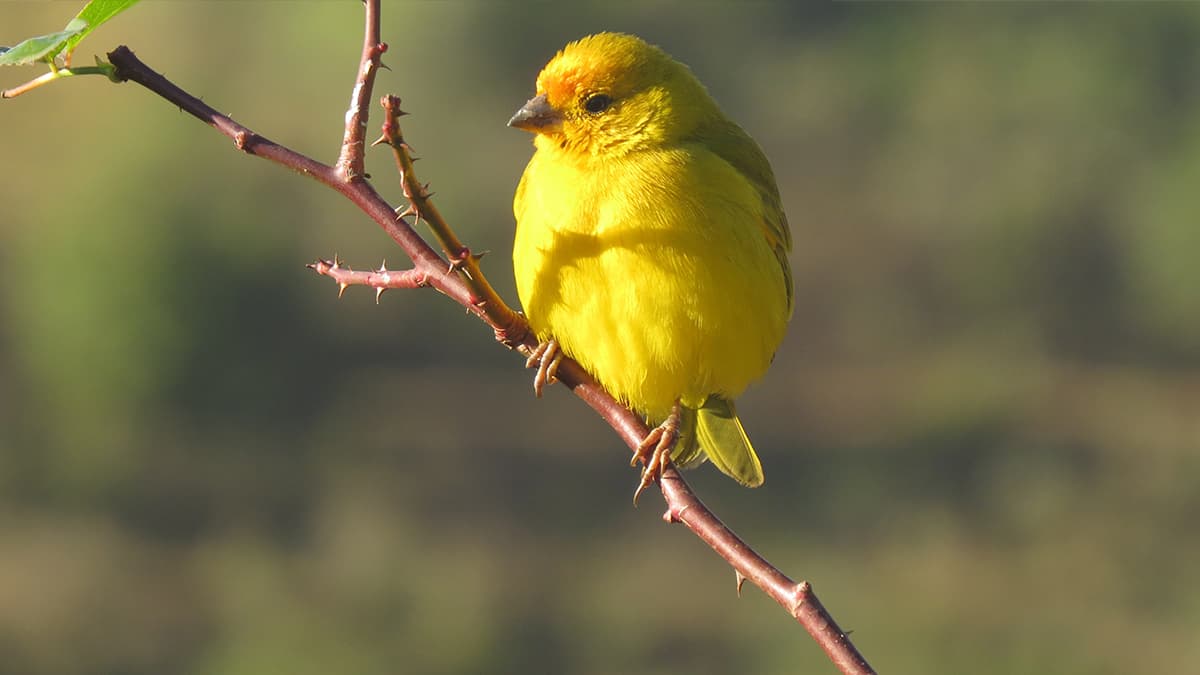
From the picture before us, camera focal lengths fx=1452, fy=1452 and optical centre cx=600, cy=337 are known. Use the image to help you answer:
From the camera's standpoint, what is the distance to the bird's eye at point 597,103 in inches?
116

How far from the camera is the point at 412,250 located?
6.22ft

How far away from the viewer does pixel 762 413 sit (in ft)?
72.4

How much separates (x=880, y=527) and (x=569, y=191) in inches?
789

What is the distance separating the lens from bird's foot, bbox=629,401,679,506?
255cm

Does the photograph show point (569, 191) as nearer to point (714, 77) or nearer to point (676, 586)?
point (676, 586)

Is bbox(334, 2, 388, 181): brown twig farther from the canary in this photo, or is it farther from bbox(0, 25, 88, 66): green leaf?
the canary

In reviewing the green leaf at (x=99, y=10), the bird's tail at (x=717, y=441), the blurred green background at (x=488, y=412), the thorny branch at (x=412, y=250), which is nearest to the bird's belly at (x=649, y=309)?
the bird's tail at (x=717, y=441)

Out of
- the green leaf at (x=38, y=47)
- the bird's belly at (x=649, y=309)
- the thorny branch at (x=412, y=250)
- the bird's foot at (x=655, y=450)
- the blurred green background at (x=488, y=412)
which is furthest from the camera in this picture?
the blurred green background at (x=488, y=412)

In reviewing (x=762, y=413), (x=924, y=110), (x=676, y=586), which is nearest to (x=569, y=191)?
(x=676, y=586)

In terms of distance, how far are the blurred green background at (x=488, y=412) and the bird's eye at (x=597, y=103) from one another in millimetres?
14497

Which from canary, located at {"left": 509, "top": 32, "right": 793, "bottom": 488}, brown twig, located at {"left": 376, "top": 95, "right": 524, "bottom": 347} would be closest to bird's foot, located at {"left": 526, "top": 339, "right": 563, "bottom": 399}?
canary, located at {"left": 509, "top": 32, "right": 793, "bottom": 488}

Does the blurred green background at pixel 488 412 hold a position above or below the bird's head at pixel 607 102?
above

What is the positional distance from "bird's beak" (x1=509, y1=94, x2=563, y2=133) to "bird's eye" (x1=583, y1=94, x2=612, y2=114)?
0.06 metres

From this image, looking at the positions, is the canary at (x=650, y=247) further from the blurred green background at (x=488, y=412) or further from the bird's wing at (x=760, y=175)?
the blurred green background at (x=488, y=412)
